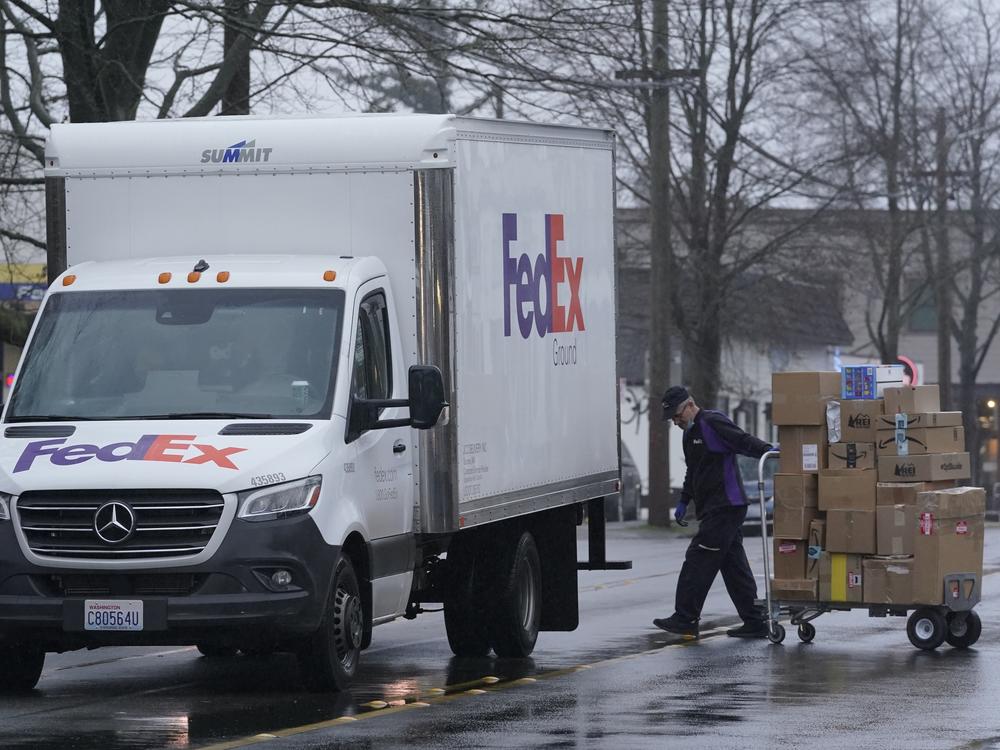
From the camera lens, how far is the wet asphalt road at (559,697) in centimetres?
931

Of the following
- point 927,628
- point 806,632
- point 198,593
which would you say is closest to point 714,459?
point 806,632

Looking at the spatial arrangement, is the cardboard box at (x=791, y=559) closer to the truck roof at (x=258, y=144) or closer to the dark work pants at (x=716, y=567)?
the dark work pants at (x=716, y=567)

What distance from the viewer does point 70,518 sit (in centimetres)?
1011

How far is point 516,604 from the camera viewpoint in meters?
12.8

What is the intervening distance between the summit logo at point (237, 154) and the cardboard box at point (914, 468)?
4.63m

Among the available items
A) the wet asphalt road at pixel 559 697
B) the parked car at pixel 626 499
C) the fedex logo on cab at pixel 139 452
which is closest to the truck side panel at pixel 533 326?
the wet asphalt road at pixel 559 697

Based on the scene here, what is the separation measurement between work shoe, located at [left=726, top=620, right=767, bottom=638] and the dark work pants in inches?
1.4

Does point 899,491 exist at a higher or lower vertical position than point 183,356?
lower

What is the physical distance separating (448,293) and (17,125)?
10892mm

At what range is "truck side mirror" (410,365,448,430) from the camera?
10.6 m

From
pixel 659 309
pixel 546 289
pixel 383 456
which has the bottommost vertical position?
pixel 383 456

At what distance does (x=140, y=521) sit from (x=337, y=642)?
134 cm

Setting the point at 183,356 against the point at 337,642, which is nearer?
the point at 337,642

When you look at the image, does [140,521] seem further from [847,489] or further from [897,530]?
[897,530]
